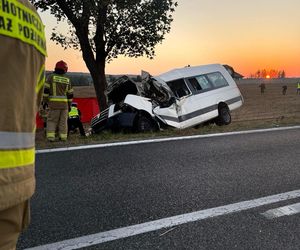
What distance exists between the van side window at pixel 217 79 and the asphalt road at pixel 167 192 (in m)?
6.26

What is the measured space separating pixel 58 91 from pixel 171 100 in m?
3.62

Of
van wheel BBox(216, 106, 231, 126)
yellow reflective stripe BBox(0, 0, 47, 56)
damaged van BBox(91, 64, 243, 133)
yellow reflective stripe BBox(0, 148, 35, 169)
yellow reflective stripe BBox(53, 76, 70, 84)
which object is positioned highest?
yellow reflective stripe BBox(0, 0, 47, 56)

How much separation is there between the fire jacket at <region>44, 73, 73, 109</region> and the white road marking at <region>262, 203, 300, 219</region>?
630cm

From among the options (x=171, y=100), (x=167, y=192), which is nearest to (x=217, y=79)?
(x=171, y=100)

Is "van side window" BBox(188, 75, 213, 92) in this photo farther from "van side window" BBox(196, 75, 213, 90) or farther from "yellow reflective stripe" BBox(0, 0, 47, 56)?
"yellow reflective stripe" BBox(0, 0, 47, 56)

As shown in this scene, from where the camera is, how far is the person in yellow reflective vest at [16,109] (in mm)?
1520

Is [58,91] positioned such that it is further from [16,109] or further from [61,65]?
[16,109]

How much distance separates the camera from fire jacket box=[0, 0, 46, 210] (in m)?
1.52

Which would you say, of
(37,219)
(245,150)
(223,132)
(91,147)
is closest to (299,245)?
(37,219)

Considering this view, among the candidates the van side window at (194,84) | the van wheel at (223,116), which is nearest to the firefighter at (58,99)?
the van side window at (194,84)

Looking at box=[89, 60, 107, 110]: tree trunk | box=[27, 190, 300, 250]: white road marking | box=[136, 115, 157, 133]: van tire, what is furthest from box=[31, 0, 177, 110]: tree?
box=[27, 190, 300, 250]: white road marking

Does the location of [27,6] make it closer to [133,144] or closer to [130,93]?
[133,144]

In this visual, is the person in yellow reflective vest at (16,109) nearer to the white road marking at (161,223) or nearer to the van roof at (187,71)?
the white road marking at (161,223)

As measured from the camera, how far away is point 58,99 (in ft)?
32.0
